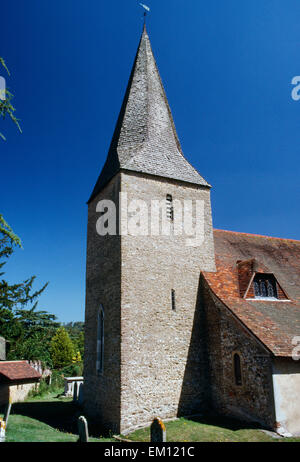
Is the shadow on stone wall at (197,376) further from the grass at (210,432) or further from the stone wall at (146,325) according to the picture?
the grass at (210,432)

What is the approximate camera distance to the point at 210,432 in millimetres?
9625

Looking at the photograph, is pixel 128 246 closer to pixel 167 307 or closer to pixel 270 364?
pixel 167 307

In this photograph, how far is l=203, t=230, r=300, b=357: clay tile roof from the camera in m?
10.9

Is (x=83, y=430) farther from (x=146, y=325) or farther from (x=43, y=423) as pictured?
(x=43, y=423)

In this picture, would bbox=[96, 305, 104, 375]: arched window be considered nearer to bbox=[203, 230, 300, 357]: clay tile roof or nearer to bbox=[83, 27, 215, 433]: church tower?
bbox=[83, 27, 215, 433]: church tower

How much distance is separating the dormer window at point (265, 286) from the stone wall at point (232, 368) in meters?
2.34

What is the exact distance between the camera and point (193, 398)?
1220 centimetres

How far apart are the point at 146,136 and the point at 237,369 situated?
459 inches

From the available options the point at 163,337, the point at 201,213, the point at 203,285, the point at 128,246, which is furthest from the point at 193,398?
the point at 201,213

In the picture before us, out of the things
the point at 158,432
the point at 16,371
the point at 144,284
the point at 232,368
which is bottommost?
the point at 16,371

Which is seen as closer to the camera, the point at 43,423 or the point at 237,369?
the point at 237,369

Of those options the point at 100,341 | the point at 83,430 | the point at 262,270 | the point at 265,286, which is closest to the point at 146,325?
the point at 100,341

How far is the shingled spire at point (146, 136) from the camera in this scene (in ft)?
48.7
